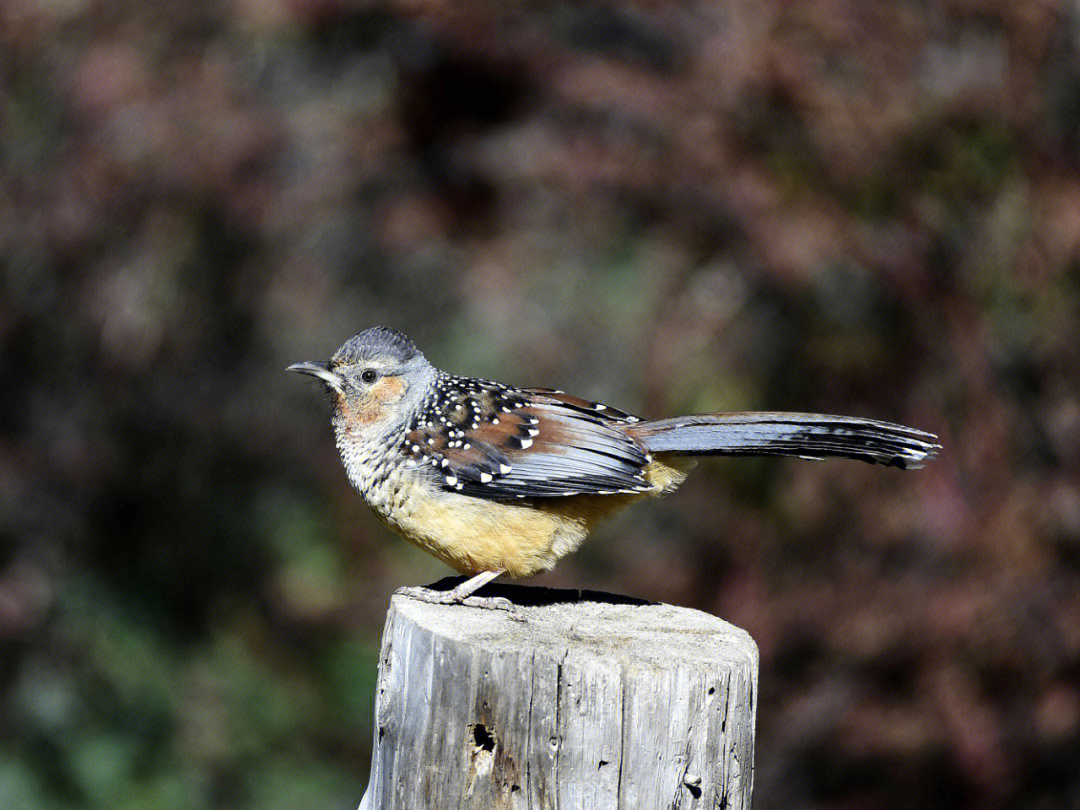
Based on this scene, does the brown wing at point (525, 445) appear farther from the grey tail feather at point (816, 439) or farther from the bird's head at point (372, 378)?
the grey tail feather at point (816, 439)

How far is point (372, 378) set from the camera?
404 centimetres

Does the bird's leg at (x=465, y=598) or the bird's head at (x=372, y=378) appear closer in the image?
the bird's leg at (x=465, y=598)

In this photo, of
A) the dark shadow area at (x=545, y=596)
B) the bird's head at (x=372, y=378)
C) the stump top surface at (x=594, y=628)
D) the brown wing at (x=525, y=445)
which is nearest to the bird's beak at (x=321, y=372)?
the bird's head at (x=372, y=378)

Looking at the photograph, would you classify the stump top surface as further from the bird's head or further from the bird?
the bird's head

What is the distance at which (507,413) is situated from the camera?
3900 millimetres

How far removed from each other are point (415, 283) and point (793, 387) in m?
2.02

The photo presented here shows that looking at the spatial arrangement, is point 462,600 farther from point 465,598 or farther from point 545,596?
point 545,596

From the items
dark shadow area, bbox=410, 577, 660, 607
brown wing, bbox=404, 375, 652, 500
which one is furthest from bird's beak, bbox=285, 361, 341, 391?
dark shadow area, bbox=410, 577, 660, 607

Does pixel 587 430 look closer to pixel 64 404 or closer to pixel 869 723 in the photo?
pixel 869 723

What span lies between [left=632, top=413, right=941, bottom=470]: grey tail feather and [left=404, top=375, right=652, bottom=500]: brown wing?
257mm

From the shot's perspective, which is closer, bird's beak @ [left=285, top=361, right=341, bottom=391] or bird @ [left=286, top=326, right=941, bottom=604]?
bird @ [left=286, top=326, right=941, bottom=604]

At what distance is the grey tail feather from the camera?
3488mm

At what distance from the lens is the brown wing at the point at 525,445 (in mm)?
3662

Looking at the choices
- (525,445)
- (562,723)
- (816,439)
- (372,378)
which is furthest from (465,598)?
(816,439)
